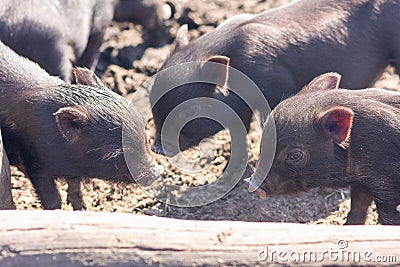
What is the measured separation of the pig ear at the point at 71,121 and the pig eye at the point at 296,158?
125 cm

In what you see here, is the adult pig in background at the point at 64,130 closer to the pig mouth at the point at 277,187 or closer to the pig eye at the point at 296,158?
the pig mouth at the point at 277,187

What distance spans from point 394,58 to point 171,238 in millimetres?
3318

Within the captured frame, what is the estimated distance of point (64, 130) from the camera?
4.43 meters

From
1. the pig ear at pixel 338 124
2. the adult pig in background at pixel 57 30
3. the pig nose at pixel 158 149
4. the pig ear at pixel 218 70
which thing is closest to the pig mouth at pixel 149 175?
the pig nose at pixel 158 149

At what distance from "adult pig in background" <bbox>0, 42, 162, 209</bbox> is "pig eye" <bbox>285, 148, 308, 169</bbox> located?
845mm

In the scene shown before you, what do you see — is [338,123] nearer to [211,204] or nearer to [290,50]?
[290,50]

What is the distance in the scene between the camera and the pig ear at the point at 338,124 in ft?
13.7

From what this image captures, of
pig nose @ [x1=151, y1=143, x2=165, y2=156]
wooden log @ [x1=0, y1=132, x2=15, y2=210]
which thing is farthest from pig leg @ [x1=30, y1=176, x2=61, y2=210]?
pig nose @ [x1=151, y1=143, x2=165, y2=156]

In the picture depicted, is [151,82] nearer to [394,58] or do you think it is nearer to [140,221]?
[394,58]

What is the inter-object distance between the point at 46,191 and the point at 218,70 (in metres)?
1.45

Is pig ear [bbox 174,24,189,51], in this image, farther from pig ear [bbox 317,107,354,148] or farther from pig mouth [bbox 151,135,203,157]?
pig ear [bbox 317,107,354,148]

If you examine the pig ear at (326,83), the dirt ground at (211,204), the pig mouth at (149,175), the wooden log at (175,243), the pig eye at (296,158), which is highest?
the wooden log at (175,243)

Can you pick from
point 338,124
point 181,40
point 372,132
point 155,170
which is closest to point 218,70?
point 181,40

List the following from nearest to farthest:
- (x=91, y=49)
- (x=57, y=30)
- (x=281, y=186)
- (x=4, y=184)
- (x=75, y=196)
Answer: (x=4, y=184) < (x=281, y=186) < (x=75, y=196) < (x=57, y=30) < (x=91, y=49)
